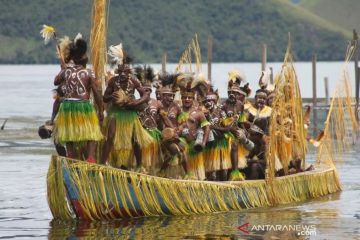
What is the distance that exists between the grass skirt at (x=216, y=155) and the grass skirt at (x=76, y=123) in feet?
7.38

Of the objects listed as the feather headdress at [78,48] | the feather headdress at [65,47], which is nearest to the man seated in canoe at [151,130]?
the feather headdress at [78,48]

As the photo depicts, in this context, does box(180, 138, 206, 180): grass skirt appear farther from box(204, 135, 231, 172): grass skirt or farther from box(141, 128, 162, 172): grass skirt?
box(141, 128, 162, 172): grass skirt

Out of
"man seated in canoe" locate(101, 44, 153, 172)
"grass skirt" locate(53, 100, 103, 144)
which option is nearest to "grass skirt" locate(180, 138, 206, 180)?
"man seated in canoe" locate(101, 44, 153, 172)


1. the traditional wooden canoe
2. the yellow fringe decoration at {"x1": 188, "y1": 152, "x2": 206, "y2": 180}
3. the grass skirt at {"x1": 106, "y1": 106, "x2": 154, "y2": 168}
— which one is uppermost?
the grass skirt at {"x1": 106, "y1": 106, "x2": 154, "y2": 168}

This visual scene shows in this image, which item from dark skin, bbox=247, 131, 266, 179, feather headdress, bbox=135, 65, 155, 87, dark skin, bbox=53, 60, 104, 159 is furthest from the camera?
dark skin, bbox=247, 131, 266, 179

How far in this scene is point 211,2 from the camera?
186m

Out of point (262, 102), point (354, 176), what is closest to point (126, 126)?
point (262, 102)

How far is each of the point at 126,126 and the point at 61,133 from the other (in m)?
0.92

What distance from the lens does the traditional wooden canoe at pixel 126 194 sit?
14.9 meters

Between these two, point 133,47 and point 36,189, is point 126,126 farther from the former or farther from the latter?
point 133,47

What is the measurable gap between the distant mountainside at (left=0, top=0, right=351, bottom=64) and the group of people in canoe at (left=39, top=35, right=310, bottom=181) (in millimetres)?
138485

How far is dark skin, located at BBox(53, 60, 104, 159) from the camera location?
50.1 feet

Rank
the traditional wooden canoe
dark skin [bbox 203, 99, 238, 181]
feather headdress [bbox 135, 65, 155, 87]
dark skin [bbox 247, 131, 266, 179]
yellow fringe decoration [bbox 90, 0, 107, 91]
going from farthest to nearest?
1. dark skin [bbox 247, 131, 266, 179]
2. feather headdress [bbox 135, 65, 155, 87]
3. dark skin [bbox 203, 99, 238, 181]
4. yellow fringe decoration [bbox 90, 0, 107, 91]
5. the traditional wooden canoe

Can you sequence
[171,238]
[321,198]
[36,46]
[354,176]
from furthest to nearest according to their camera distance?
1. [36,46]
2. [354,176]
3. [321,198]
4. [171,238]
